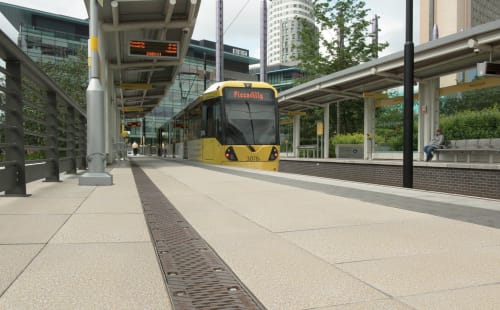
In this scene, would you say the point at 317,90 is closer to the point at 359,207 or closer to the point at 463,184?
the point at 463,184

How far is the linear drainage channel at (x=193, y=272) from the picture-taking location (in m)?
2.32

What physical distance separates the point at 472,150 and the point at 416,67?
137 inches

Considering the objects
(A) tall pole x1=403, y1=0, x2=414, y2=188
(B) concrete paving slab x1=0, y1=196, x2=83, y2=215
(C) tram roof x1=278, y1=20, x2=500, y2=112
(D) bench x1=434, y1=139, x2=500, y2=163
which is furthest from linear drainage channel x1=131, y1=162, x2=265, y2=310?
(D) bench x1=434, y1=139, x2=500, y2=163

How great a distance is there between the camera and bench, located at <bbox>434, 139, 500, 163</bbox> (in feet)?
46.8

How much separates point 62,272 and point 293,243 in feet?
5.76

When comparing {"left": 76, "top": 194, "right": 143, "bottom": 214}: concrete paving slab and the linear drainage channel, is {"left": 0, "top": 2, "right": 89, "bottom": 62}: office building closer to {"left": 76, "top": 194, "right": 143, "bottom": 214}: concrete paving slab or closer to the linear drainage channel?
{"left": 76, "top": 194, "right": 143, "bottom": 214}: concrete paving slab

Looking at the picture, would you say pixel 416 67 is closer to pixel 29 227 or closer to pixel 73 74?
pixel 29 227

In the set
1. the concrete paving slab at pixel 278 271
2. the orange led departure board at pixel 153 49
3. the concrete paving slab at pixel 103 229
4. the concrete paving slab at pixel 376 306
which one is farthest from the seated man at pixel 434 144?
the concrete paving slab at pixel 376 306

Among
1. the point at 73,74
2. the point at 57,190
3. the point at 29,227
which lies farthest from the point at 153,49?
the point at 29,227

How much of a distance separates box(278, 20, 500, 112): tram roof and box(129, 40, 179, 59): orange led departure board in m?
6.78

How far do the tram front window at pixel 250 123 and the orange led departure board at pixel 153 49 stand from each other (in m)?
4.40

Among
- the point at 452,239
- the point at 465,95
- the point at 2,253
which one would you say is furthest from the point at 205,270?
the point at 465,95

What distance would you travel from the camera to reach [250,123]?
16.1 m

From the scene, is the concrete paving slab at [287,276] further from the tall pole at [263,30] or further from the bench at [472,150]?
the tall pole at [263,30]
